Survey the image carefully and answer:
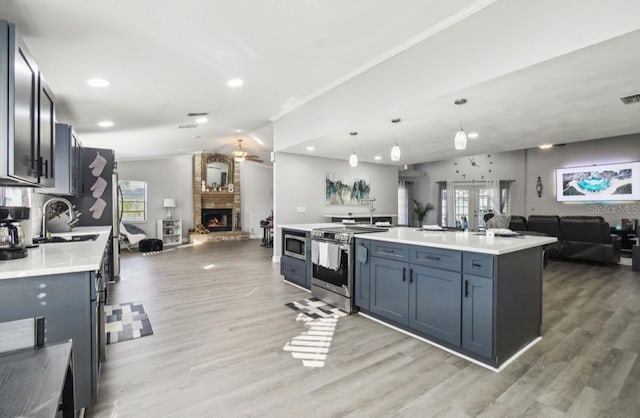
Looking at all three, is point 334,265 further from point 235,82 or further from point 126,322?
point 235,82

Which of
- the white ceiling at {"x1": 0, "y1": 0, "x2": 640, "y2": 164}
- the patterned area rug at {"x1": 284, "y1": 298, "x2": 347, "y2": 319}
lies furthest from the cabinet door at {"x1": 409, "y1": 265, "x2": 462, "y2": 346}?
the white ceiling at {"x1": 0, "y1": 0, "x2": 640, "y2": 164}

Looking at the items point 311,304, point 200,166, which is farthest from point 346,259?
point 200,166

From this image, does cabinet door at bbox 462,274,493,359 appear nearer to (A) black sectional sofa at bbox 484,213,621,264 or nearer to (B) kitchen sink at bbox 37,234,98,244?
(B) kitchen sink at bbox 37,234,98,244

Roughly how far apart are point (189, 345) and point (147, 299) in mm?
1665

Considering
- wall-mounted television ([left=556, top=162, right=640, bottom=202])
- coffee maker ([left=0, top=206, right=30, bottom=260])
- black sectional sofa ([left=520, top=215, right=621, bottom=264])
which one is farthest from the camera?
wall-mounted television ([left=556, top=162, right=640, bottom=202])

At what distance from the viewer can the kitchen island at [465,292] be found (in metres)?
2.33

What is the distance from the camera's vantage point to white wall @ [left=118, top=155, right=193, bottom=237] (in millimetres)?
9727

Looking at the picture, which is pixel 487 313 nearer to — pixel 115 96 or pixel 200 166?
pixel 115 96

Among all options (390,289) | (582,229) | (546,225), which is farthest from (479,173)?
(390,289)

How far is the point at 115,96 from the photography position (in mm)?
3582

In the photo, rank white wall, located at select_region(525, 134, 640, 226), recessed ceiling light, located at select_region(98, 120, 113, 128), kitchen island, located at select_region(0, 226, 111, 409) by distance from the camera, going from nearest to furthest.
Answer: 1. kitchen island, located at select_region(0, 226, 111, 409)
2. recessed ceiling light, located at select_region(98, 120, 113, 128)
3. white wall, located at select_region(525, 134, 640, 226)

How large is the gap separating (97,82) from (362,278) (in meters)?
3.30

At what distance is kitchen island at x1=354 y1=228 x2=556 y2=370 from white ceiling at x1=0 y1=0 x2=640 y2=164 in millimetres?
1433

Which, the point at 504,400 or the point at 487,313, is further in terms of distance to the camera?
the point at 487,313
